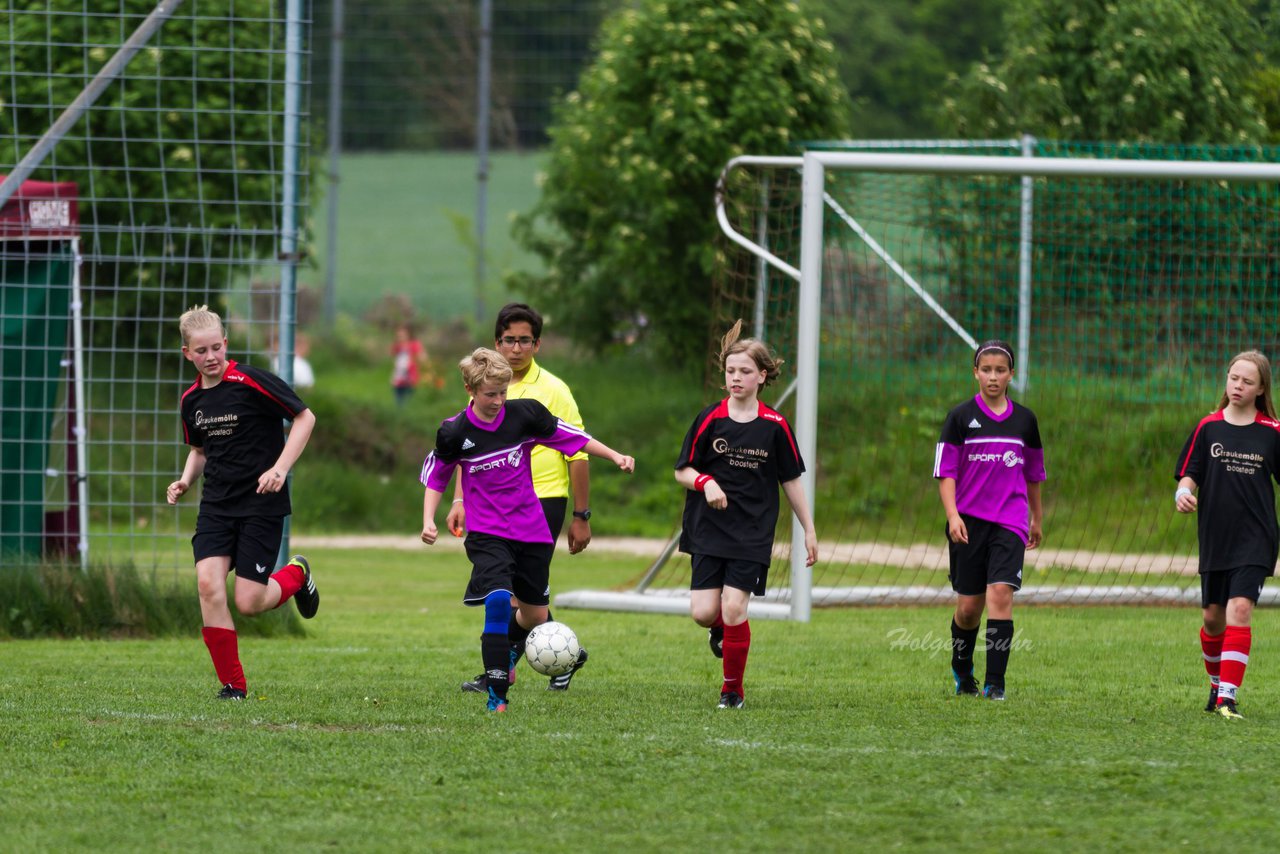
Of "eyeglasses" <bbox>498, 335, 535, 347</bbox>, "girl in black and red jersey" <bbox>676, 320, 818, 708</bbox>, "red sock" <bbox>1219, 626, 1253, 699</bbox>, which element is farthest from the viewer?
"eyeglasses" <bbox>498, 335, 535, 347</bbox>

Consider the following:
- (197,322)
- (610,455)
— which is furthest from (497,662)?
(197,322)

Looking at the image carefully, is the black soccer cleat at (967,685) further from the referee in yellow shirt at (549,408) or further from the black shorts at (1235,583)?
the referee in yellow shirt at (549,408)

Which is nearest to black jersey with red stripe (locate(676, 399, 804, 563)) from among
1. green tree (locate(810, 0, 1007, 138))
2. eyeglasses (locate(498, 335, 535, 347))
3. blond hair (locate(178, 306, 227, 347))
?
eyeglasses (locate(498, 335, 535, 347))

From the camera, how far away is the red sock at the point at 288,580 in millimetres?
7551

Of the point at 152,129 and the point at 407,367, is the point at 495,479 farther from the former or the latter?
the point at 407,367

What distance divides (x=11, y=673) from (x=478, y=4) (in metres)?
28.6

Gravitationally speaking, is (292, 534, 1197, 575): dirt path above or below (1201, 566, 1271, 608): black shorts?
below

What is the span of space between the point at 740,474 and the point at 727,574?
0.43 metres

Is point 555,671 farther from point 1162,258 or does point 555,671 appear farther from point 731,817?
point 1162,258

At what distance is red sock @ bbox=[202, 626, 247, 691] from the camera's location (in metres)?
7.11

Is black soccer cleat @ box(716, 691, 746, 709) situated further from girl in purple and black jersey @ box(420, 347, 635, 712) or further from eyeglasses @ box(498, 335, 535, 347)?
eyeglasses @ box(498, 335, 535, 347)

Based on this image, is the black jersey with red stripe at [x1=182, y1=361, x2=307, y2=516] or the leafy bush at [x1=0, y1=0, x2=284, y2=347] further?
the leafy bush at [x1=0, y1=0, x2=284, y2=347]

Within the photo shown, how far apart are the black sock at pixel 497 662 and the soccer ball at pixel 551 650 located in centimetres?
34

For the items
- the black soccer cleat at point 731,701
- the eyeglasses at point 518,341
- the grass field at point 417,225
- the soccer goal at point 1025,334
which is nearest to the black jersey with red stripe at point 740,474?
the black soccer cleat at point 731,701
